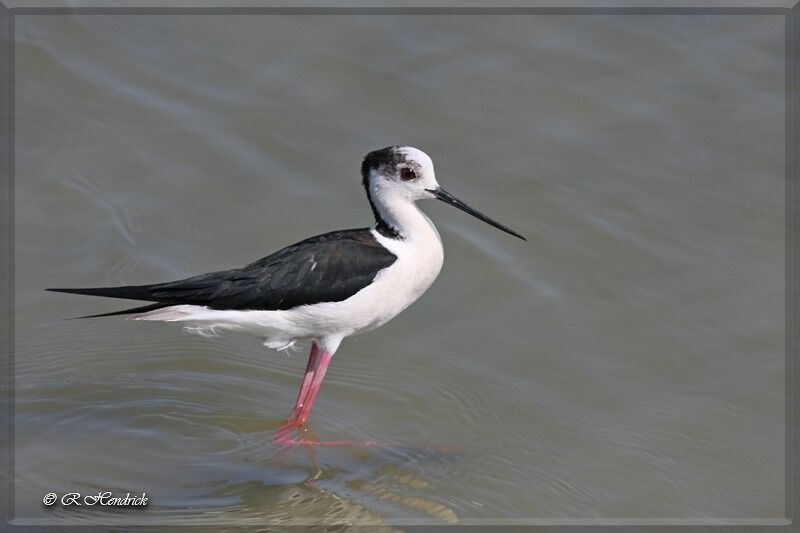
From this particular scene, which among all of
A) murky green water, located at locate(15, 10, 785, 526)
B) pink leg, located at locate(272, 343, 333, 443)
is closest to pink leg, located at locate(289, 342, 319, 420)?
pink leg, located at locate(272, 343, 333, 443)

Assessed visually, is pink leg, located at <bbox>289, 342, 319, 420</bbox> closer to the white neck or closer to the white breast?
the white breast

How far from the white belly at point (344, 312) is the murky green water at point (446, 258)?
1.44ft

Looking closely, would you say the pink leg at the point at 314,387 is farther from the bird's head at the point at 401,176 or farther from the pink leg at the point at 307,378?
the bird's head at the point at 401,176

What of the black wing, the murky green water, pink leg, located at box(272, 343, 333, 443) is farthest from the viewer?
pink leg, located at box(272, 343, 333, 443)

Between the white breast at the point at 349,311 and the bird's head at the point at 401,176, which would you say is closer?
the white breast at the point at 349,311

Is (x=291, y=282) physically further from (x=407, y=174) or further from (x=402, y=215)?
(x=407, y=174)

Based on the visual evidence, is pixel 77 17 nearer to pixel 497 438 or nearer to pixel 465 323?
pixel 465 323

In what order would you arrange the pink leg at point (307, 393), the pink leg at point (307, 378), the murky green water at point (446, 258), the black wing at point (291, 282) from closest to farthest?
1. the murky green water at point (446, 258)
2. the black wing at point (291, 282)
3. the pink leg at point (307, 393)
4. the pink leg at point (307, 378)

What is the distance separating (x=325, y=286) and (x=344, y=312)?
0.49ft

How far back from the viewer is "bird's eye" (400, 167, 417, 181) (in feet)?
19.5

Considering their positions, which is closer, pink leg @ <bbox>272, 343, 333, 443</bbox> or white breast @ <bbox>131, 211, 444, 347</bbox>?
white breast @ <bbox>131, 211, 444, 347</bbox>

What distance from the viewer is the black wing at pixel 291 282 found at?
18.7ft

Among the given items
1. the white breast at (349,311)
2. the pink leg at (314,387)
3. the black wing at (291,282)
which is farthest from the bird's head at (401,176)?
the pink leg at (314,387)

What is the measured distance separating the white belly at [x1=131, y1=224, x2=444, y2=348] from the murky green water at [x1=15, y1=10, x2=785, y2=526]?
0.44 m
